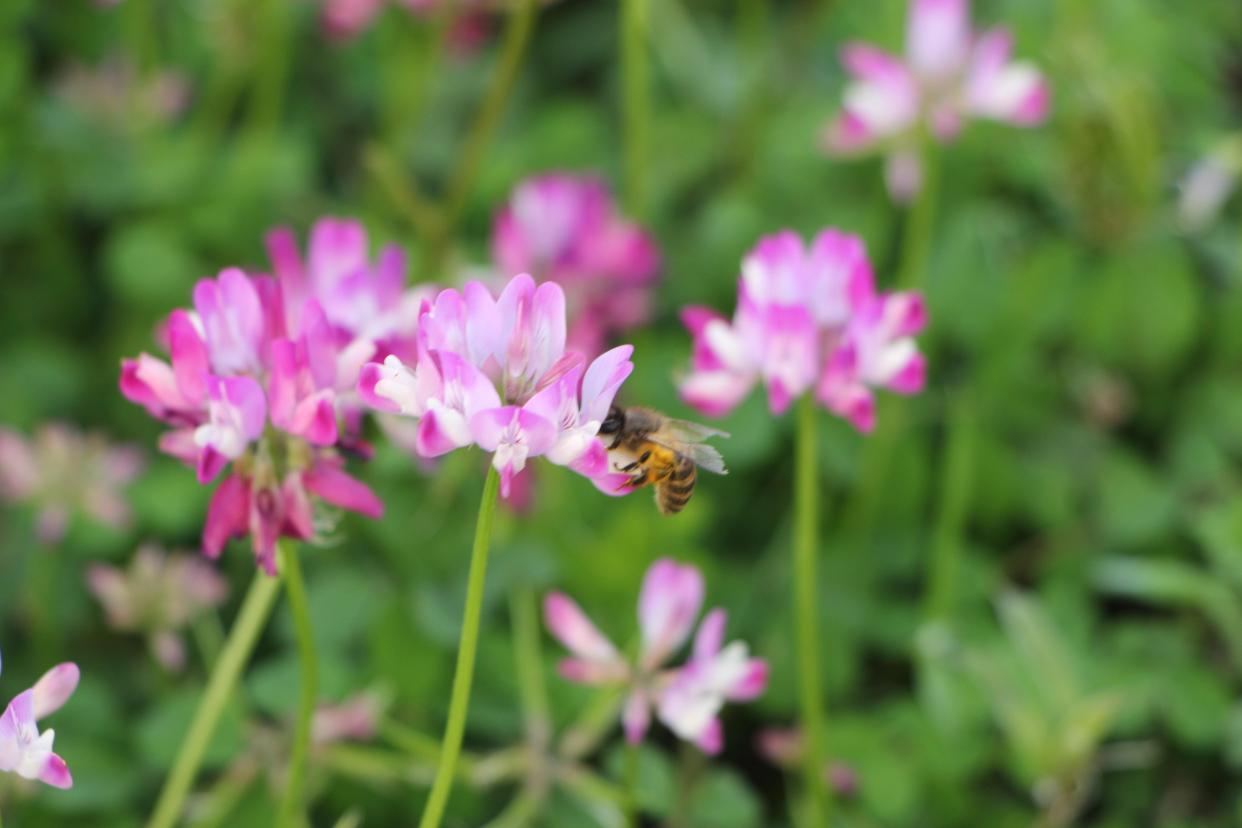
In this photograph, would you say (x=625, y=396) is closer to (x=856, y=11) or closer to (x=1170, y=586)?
(x=1170, y=586)

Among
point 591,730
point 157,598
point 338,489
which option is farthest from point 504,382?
point 157,598

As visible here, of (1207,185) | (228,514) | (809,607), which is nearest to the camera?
(228,514)

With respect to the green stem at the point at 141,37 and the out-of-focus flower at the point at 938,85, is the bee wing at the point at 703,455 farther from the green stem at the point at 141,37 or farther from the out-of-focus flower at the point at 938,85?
the green stem at the point at 141,37

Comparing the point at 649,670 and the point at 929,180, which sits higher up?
the point at 929,180

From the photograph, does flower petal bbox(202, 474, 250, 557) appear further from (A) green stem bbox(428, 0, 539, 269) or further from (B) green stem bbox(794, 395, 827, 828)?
(A) green stem bbox(428, 0, 539, 269)

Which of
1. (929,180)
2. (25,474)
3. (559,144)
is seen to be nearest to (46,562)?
(25,474)

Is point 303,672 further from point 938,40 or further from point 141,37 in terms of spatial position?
point 141,37
